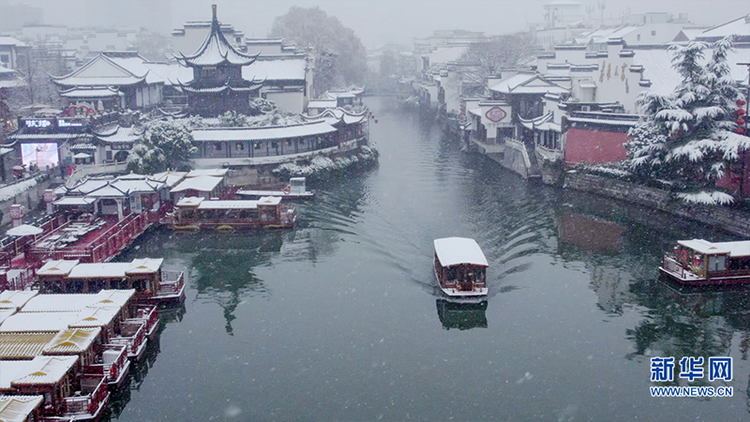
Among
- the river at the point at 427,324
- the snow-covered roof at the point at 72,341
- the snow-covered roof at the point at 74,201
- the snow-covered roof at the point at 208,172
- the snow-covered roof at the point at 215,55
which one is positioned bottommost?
the river at the point at 427,324

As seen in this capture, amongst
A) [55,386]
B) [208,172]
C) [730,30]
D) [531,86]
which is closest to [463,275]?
[55,386]

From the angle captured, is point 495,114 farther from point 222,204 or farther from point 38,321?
point 38,321

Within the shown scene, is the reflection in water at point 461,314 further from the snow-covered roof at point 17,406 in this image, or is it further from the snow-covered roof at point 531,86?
the snow-covered roof at point 531,86

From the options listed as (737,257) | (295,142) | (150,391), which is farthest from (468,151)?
(150,391)

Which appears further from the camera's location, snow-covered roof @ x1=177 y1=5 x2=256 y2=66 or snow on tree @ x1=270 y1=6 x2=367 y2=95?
snow on tree @ x1=270 y1=6 x2=367 y2=95

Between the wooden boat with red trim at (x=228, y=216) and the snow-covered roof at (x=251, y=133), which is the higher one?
the snow-covered roof at (x=251, y=133)

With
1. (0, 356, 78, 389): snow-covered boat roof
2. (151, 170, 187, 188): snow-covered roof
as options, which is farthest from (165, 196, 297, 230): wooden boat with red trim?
(0, 356, 78, 389): snow-covered boat roof

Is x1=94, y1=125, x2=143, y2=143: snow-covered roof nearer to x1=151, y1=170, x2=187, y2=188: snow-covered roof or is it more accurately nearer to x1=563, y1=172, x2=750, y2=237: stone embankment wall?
x1=151, y1=170, x2=187, y2=188: snow-covered roof

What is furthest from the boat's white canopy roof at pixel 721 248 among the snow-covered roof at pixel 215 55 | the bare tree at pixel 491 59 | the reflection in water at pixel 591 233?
the bare tree at pixel 491 59
